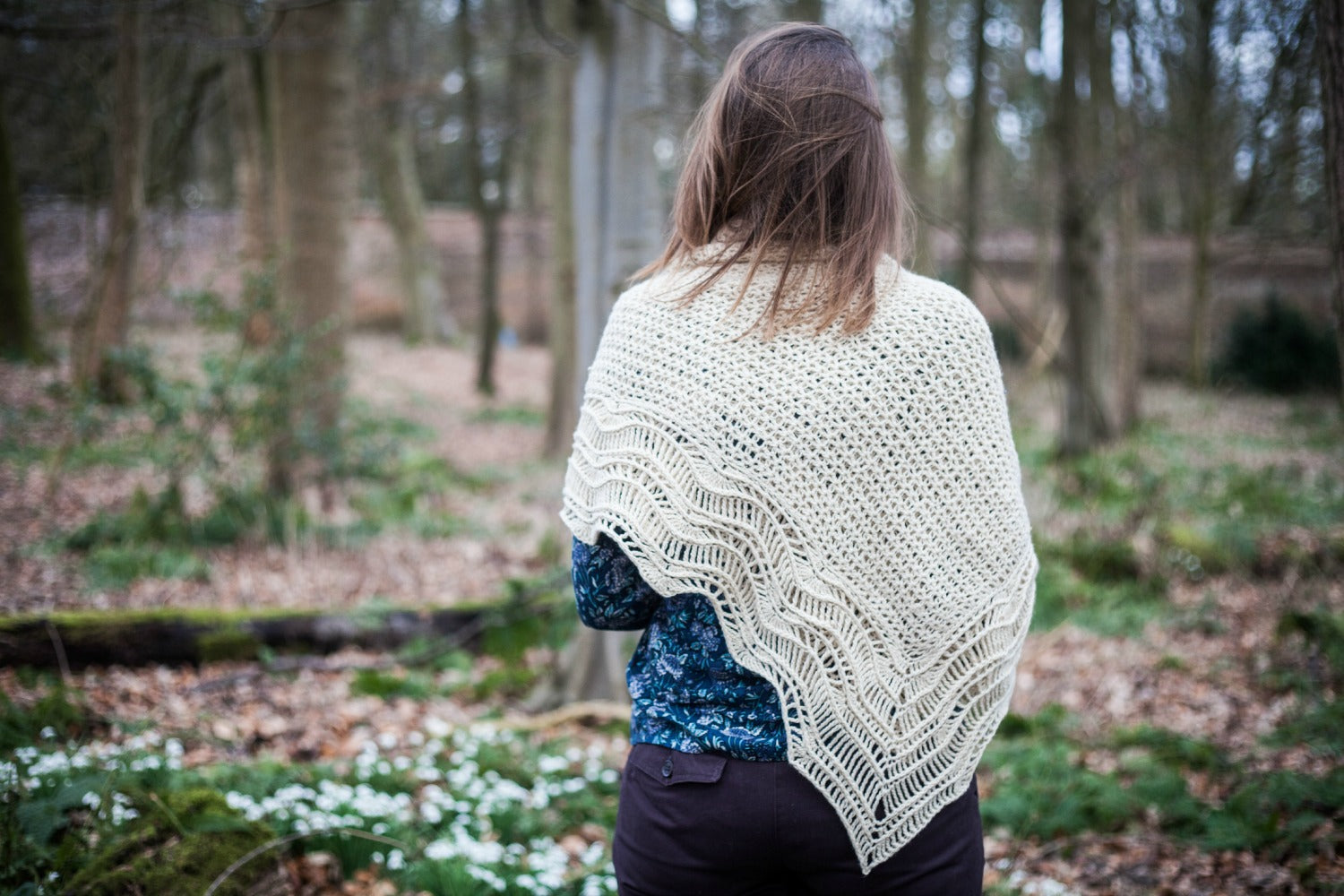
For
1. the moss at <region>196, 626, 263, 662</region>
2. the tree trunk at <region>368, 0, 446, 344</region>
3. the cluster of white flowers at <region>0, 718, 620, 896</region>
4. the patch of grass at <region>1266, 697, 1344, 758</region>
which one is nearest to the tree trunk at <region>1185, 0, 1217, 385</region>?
the patch of grass at <region>1266, 697, 1344, 758</region>

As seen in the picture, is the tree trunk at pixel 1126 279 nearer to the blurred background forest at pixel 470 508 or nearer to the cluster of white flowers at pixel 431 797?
the blurred background forest at pixel 470 508

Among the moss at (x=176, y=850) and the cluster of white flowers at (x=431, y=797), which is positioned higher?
the moss at (x=176, y=850)

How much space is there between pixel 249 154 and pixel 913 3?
8.60m

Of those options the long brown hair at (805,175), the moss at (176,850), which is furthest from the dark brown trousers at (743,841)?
the moss at (176,850)

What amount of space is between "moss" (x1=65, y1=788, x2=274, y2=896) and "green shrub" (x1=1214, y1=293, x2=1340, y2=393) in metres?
16.3

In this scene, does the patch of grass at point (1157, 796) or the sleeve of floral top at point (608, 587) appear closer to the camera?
the sleeve of floral top at point (608, 587)

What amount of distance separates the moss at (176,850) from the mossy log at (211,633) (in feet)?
5.63

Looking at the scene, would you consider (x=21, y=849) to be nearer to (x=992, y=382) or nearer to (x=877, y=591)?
(x=877, y=591)

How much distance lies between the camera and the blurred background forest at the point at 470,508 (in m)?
3.21

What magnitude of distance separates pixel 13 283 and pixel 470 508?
22.3 ft

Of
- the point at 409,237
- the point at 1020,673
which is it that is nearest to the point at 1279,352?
the point at 1020,673

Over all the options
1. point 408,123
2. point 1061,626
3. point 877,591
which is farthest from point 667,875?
point 408,123

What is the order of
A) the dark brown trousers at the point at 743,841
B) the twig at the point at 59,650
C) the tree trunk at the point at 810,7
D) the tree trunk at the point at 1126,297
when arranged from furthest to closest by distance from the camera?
the tree trunk at the point at 1126,297 < the tree trunk at the point at 810,7 < the twig at the point at 59,650 < the dark brown trousers at the point at 743,841

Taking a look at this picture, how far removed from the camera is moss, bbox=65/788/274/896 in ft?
8.21
